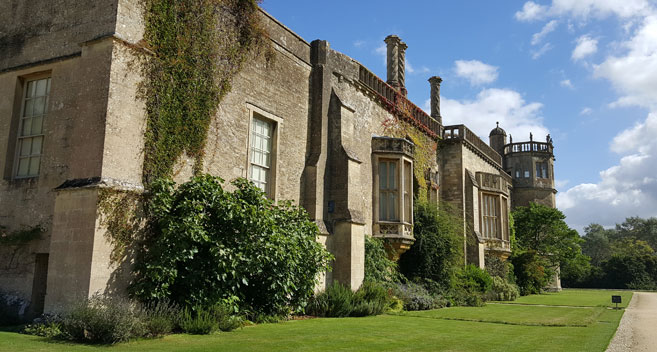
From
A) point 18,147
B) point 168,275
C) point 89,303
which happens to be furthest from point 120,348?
point 18,147

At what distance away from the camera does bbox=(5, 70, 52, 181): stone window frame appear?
10117 millimetres

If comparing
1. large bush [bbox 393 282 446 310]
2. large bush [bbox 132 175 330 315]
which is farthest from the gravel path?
large bush [bbox 132 175 330 315]

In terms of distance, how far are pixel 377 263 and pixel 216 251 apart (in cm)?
774

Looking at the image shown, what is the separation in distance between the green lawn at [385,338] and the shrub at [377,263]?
2639 mm

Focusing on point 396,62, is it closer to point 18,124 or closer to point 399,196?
point 399,196

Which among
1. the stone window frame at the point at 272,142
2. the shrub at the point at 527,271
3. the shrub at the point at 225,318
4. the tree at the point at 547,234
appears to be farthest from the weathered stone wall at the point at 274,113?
the tree at the point at 547,234

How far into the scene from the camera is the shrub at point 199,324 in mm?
8434

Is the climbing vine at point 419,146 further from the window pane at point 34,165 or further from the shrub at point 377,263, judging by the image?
the window pane at point 34,165

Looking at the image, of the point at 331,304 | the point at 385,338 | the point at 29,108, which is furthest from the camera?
the point at 331,304

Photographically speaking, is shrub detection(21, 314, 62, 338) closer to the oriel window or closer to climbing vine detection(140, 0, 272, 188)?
climbing vine detection(140, 0, 272, 188)

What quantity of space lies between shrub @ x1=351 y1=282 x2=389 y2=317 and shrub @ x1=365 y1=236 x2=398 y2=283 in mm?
664

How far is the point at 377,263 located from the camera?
15789mm

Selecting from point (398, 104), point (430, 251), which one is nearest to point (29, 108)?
point (398, 104)

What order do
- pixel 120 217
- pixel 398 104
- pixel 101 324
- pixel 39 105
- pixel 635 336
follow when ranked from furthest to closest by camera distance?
pixel 398 104 → pixel 635 336 → pixel 39 105 → pixel 120 217 → pixel 101 324
